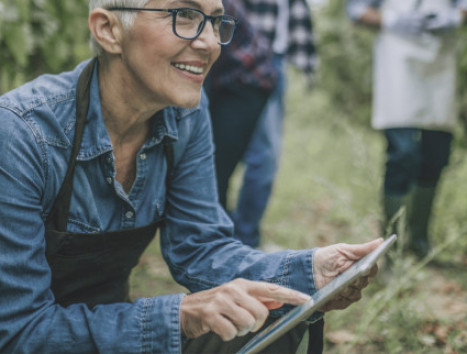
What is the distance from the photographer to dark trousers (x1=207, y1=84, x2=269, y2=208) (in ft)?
8.93

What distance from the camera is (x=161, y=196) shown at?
5.39 feet

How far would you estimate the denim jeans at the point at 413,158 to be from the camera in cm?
293

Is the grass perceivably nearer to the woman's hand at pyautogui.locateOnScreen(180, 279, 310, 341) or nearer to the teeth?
the woman's hand at pyautogui.locateOnScreen(180, 279, 310, 341)

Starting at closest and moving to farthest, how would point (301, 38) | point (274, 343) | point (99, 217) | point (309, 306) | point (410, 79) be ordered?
point (309, 306) → point (274, 343) → point (99, 217) → point (410, 79) → point (301, 38)

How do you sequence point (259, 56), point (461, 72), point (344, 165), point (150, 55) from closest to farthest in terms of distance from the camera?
1. point (150, 55)
2. point (259, 56)
3. point (461, 72)
4. point (344, 165)

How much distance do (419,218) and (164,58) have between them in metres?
2.17

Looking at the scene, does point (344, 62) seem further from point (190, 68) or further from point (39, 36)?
point (190, 68)

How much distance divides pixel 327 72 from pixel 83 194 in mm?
7205

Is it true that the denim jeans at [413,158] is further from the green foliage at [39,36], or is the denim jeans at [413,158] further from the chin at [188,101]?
the chin at [188,101]

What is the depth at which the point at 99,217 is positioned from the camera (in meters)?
1.49

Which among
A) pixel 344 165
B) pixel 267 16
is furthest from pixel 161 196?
pixel 344 165

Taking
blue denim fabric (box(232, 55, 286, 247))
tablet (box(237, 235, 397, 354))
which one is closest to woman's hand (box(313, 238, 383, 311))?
tablet (box(237, 235, 397, 354))

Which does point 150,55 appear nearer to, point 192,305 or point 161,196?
point 161,196

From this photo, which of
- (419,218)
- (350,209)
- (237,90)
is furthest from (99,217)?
(419,218)
